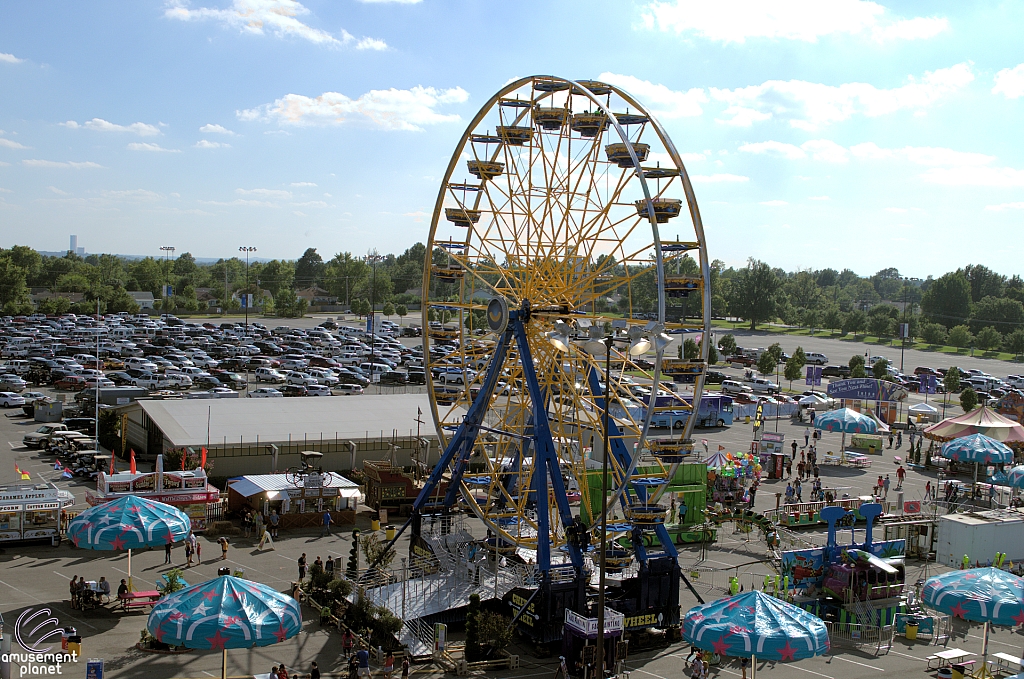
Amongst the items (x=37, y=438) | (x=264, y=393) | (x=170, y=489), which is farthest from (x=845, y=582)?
(x=264, y=393)

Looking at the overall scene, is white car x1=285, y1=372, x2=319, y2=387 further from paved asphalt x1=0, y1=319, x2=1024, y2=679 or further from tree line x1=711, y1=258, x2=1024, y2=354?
tree line x1=711, y1=258, x2=1024, y2=354

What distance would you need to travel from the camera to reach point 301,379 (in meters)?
70.2

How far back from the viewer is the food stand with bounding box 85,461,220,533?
31.6 metres

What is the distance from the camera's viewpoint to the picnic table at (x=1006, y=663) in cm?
2105

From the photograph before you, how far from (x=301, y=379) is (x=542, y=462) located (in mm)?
48680

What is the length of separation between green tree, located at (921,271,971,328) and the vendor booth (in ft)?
421

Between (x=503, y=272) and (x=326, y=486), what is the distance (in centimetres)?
Answer: 1111

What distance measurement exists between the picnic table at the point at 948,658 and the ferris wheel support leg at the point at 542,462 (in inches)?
329

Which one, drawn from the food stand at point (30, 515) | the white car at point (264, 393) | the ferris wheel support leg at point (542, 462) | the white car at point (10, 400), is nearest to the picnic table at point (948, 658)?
the ferris wheel support leg at point (542, 462)

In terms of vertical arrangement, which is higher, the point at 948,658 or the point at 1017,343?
the point at 1017,343

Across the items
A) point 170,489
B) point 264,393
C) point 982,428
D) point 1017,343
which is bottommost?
point 264,393

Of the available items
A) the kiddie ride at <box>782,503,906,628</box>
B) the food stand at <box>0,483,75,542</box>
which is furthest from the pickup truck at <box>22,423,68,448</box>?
the kiddie ride at <box>782,503,906,628</box>
